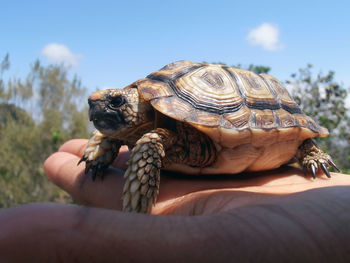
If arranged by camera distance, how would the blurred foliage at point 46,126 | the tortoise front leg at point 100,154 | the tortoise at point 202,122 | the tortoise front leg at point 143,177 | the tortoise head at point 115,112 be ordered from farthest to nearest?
the blurred foliage at point 46,126 → the tortoise front leg at point 100,154 → the tortoise head at point 115,112 → the tortoise at point 202,122 → the tortoise front leg at point 143,177

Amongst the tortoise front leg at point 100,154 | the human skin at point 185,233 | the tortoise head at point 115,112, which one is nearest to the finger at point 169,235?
the human skin at point 185,233

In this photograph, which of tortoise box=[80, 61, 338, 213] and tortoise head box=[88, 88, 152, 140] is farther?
tortoise head box=[88, 88, 152, 140]

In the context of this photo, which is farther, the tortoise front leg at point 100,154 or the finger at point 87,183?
the tortoise front leg at point 100,154

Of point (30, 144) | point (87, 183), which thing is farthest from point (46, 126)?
point (87, 183)

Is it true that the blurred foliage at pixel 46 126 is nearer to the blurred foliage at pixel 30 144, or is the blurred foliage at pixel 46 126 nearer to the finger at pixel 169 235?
the blurred foliage at pixel 30 144

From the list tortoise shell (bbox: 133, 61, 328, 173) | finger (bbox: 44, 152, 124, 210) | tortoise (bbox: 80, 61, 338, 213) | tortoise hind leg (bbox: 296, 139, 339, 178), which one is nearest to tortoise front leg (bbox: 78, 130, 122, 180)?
finger (bbox: 44, 152, 124, 210)

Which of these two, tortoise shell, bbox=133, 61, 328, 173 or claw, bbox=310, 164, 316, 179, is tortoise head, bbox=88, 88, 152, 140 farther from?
claw, bbox=310, 164, 316, 179
